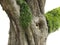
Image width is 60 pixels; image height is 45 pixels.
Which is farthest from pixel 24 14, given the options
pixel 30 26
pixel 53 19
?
pixel 53 19

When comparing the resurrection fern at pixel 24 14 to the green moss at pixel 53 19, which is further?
the green moss at pixel 53 19

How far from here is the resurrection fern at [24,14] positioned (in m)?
1.63

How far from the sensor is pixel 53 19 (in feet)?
6.41

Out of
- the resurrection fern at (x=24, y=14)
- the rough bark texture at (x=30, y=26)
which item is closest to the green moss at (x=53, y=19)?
the rough bark texture at (x=30, y=26)

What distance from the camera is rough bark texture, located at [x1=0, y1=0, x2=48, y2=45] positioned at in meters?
1.58

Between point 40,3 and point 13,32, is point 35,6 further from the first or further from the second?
point 13,32

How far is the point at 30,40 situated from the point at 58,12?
1.55 ft

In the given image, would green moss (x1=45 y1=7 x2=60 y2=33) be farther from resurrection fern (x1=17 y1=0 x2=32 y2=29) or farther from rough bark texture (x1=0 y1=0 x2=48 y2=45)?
resurrection fern (x1=17 y1=0 x2=32 y2=29)

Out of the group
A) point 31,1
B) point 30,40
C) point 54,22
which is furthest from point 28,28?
point 54,22

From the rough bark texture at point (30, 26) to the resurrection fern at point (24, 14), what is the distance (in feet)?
0.10

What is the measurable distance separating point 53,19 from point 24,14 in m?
0.40

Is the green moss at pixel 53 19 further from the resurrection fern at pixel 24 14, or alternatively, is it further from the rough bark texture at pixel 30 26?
the resurrection fern at pixel 24 14

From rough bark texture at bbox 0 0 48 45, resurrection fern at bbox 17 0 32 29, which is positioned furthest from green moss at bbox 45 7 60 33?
resurrection fern at bbox 17 0 32 29

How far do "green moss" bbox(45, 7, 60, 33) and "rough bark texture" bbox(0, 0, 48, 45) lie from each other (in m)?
0.09
